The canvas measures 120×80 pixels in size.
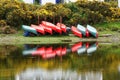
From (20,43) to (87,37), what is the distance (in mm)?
5876

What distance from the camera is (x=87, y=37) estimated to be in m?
34.9

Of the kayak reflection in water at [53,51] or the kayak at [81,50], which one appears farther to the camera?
the kayak at [81,50]

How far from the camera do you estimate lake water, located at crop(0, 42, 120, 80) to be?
16.3m

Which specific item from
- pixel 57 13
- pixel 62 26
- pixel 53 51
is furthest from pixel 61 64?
pixel 57 13

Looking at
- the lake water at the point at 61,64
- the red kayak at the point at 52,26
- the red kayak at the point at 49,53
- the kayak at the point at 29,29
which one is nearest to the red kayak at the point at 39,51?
the lake water at the point at 61,64

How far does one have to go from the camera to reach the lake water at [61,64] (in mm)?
16312

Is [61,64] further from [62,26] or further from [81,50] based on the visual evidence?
[62,26]

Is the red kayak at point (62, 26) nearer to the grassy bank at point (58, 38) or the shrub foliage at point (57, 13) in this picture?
the grassy bank at point (58, 38)

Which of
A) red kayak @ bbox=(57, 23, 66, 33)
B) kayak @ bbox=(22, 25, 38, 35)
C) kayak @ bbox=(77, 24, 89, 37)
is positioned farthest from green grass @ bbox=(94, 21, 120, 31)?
kayak @ bbox=(22, 25, 38, 35)

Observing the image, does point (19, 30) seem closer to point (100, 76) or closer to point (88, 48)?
point (88, 48)

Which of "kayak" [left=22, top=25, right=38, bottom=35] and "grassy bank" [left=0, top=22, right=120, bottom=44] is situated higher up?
"kayak" [left=22, top=25, right=38, bottom=35]

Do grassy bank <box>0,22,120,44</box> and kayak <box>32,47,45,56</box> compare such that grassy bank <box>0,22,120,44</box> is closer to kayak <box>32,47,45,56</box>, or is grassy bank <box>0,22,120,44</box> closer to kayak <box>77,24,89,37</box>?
kayak <box>77,24,89,37</box>

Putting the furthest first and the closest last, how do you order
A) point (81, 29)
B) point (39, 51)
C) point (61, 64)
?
point (81, 29), point (39, 51), point (61, 64)

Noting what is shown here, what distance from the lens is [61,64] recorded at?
19.6 m
